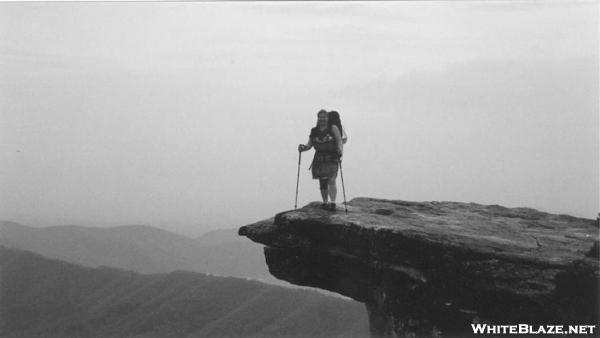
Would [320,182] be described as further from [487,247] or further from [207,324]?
[207,324]

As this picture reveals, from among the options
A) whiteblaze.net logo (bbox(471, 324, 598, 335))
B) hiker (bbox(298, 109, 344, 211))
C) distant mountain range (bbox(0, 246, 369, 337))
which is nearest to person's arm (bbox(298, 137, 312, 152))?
hiker (bbox(298, 109, 344, 211))

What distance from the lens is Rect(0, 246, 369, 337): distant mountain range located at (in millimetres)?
81000

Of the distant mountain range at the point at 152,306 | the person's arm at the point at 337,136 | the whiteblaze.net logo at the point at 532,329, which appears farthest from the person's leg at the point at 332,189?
the distant mountain range at the point at 152,306

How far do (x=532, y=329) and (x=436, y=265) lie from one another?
336 cm

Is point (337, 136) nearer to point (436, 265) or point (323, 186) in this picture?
point (323, 186)

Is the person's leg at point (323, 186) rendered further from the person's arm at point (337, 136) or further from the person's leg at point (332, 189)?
the person's arm at point (337, 136)

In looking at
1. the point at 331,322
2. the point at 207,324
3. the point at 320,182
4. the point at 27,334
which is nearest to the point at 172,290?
the point at 207,324

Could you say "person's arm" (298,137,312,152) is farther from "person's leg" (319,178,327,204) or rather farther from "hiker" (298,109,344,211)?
"person's leg" (319,178,327,204)

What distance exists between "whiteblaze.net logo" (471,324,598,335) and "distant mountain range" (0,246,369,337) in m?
54.8

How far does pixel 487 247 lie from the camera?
1659cm

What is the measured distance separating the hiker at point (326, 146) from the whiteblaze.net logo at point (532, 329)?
6.59 metres

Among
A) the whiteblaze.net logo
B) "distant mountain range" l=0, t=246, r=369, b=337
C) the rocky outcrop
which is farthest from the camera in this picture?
"distant mountain range" l=0, t=246, r=369, b=337

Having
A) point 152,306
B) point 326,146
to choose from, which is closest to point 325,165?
point 326,146

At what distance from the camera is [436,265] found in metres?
16.8
